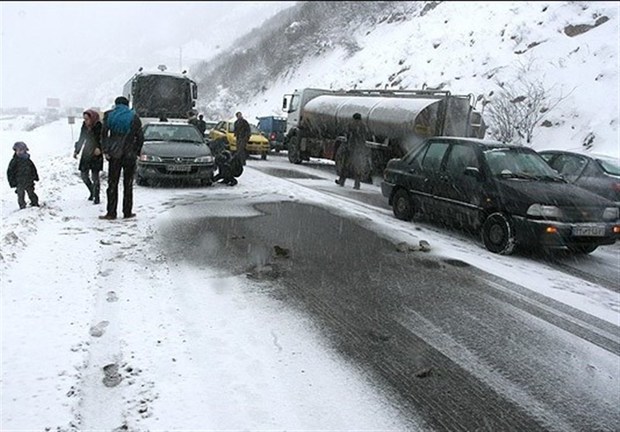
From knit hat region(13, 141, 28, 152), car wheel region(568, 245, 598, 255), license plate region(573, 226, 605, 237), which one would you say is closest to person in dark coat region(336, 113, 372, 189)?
car wheel region(568, 245, 598, 255)

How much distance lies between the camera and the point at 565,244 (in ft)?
24.4

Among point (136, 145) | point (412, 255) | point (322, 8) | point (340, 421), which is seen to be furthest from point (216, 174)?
point (322, 8)

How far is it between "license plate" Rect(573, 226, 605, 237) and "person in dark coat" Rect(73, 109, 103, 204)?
7846mm

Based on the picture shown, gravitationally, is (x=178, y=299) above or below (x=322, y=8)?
below

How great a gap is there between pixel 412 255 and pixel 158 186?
7469 millimetres

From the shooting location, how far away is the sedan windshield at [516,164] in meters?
8.34

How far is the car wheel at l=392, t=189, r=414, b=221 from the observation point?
9.94 metres

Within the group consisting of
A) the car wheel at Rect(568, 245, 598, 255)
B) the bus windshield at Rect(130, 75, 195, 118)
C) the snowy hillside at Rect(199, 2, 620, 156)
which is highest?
the snowy hillside at Rect(199, 2, 620, 156)

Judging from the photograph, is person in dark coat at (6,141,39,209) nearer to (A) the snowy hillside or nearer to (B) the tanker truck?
(B) the tanker truck

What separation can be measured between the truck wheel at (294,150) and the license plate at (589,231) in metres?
14.9

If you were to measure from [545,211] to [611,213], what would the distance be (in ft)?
3.83

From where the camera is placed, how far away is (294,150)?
2181 cm

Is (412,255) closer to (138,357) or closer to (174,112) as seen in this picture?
(138,357)

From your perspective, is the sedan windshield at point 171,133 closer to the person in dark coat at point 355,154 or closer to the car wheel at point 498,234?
the person in dark coat at point 355,154
